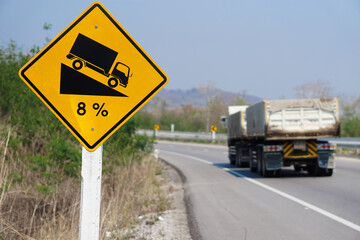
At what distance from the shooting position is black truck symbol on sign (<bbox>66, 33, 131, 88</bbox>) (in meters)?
3.21

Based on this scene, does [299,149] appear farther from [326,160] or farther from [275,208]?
[275,208]

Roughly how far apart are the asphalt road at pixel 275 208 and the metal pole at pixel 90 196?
12.1 ft

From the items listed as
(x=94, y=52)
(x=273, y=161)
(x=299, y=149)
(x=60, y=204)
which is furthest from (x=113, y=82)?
(x=299, y=149)

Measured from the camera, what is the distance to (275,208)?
352 inches

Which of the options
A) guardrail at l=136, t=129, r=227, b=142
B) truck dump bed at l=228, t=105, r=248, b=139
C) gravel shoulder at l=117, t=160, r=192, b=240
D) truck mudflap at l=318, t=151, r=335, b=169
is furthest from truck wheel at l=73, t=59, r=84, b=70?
guardrail at l=136, t=129, r=227, b=142

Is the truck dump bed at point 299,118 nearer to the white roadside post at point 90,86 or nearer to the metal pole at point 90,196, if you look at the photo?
the white roadside post at point 90,86

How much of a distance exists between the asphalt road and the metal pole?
3685 mm

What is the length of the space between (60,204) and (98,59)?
546 centimetres

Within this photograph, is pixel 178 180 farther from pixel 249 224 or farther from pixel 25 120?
pixel 249 224

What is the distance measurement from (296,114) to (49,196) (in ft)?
30.5

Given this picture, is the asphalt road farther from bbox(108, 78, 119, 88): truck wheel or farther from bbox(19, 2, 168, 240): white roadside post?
bbox(108, 78, 119, 88): truck wheel

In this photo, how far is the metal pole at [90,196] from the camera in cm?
306

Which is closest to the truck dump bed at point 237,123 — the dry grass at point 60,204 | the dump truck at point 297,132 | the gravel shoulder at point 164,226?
the dump truck at point 297,132

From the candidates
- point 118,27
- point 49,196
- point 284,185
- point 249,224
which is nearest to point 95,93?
point 118,27
